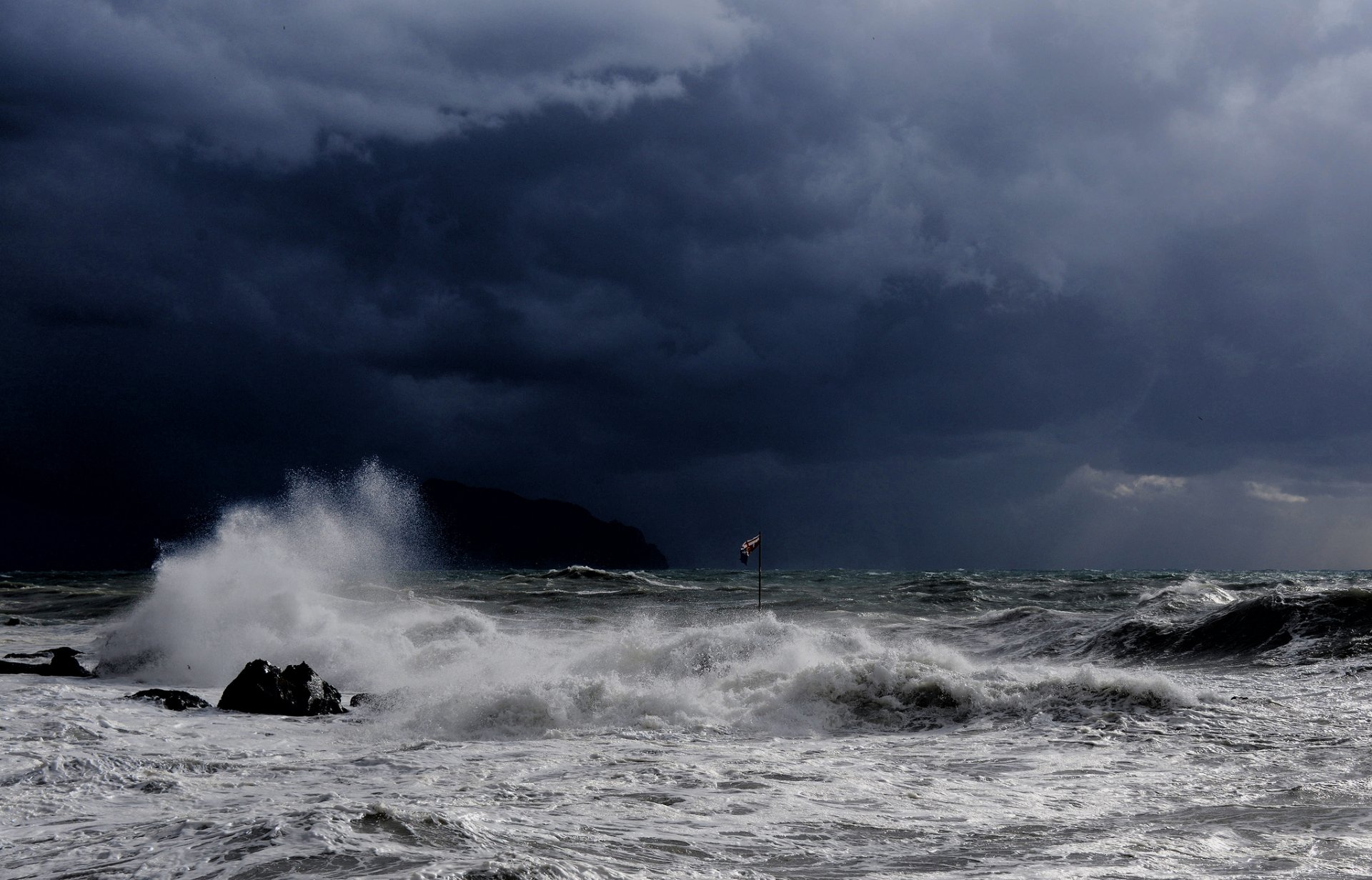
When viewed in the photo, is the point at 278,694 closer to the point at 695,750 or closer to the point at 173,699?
the point at 173,699

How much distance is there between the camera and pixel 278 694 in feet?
41.2

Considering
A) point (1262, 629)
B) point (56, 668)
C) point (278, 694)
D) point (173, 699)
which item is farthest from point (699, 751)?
point (1262, 629)

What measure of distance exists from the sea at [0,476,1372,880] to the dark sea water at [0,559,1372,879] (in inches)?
1.8

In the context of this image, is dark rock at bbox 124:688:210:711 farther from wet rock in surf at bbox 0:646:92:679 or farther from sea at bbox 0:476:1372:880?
wet rock in surf at bbox 0:646:92:679

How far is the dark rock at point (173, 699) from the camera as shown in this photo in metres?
12.3

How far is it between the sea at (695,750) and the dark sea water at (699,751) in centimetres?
4

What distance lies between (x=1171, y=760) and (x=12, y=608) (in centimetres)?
3929

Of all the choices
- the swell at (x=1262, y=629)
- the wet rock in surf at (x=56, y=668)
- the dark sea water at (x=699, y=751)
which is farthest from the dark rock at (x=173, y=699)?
the swell at (x=1262, y=629)

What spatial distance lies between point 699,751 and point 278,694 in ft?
20.2

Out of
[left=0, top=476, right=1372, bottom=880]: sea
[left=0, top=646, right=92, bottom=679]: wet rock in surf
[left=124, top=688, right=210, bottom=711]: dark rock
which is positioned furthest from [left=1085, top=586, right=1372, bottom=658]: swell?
[left=0, top=646, right=92, bottom=679]: wet rock in surf

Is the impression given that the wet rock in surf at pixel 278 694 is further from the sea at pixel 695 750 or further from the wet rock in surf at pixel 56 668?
the wet rock in surf at pixel 56 668

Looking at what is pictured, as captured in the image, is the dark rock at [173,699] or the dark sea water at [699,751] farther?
the dark rock at [173,699]

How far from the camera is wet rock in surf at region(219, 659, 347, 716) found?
40.9 ft

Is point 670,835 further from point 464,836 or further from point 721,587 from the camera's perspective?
point 721,587
